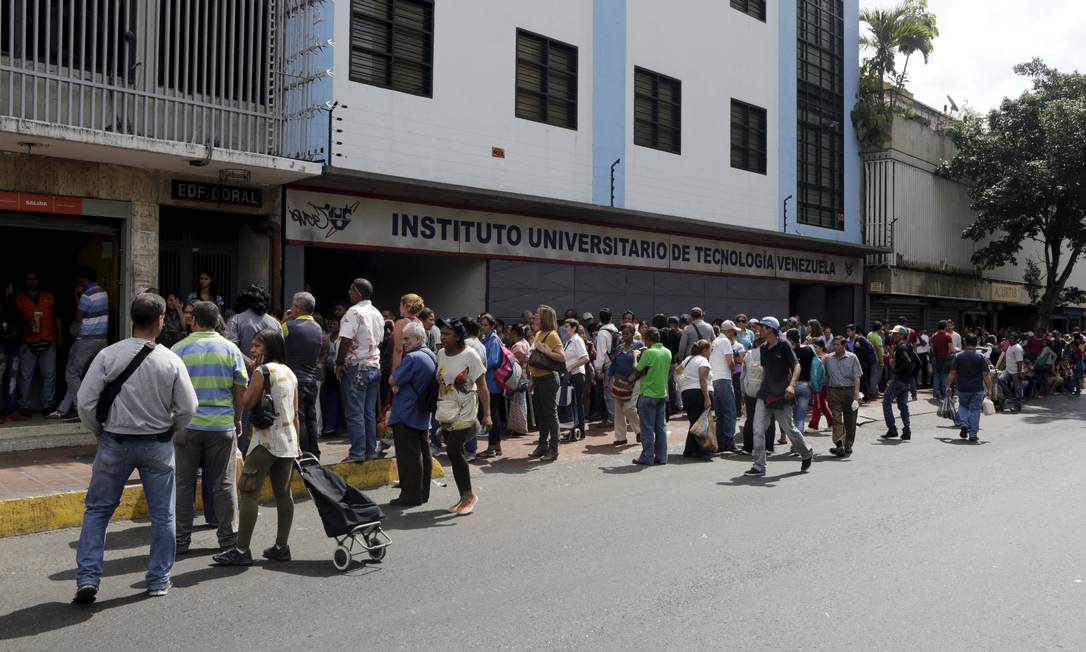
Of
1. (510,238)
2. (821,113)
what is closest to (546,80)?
(510,238)

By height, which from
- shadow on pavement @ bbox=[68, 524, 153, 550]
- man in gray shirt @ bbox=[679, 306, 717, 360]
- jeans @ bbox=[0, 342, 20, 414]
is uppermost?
man in gray shirt @ bbox=[679, 306, 717, 360]

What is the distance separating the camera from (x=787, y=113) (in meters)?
23.2

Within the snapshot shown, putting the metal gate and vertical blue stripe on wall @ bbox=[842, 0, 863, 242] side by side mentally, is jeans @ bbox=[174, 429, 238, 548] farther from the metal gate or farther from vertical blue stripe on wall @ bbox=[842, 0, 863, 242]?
vertical blue stripe on wall @ bbox=[842, 0, 863, 242]

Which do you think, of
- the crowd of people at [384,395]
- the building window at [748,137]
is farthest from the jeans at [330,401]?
the building window at [748,137]

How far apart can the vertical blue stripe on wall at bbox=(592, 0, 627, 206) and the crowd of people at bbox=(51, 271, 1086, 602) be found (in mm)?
3122

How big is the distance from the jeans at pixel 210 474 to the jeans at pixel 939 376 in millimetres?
17212

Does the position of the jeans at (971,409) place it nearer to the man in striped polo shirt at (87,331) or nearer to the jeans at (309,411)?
the jeans at (309,411)

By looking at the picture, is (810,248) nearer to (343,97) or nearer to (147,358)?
(343,97)

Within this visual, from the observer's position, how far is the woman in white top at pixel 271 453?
618 cm

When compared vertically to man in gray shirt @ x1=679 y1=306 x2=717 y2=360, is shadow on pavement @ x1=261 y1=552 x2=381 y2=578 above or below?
below

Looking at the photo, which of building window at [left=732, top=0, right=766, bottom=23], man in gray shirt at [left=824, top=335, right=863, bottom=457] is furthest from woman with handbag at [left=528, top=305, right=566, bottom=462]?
building window at [left=732, top=0, right=766, bottom=23]

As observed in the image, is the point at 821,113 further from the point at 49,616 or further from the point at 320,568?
the point at 49,616

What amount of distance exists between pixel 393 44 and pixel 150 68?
14.1ft

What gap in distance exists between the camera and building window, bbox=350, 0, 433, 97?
558 inches
